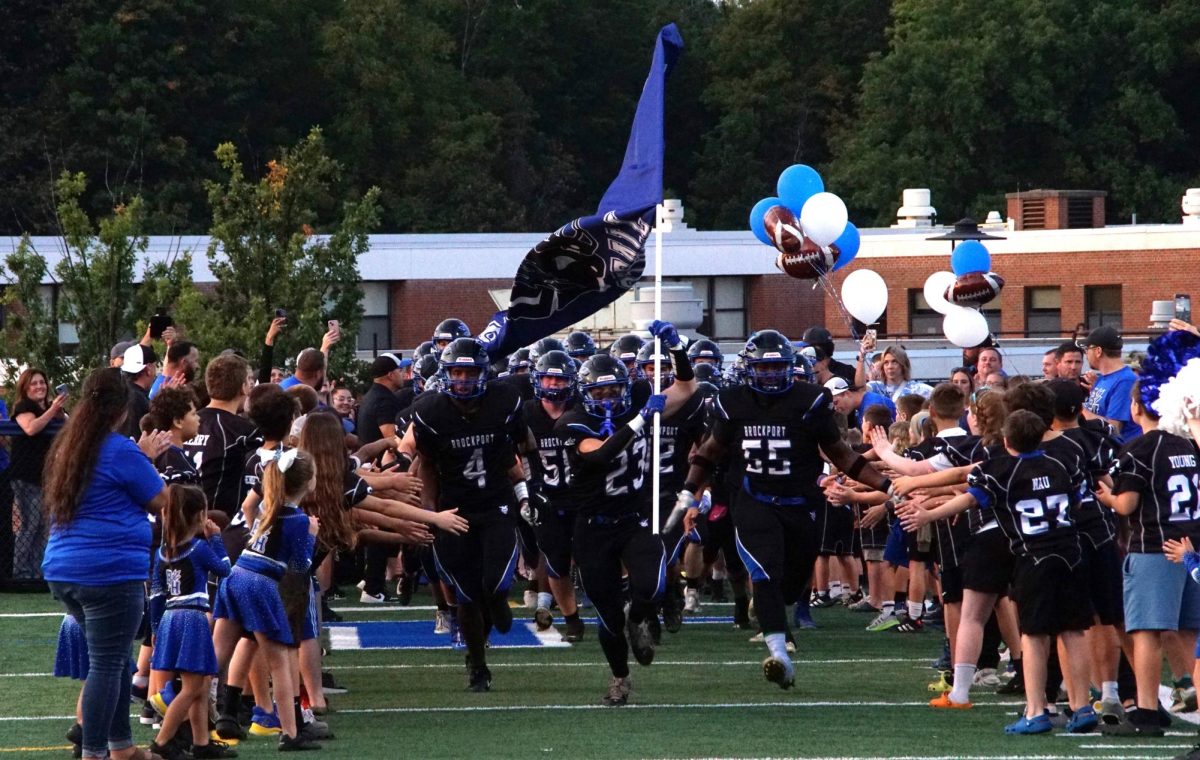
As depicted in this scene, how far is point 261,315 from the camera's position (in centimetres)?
2531

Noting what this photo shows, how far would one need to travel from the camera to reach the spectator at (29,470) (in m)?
16.5

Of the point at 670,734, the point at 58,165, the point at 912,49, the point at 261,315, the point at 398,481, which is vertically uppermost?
the point at 912,49

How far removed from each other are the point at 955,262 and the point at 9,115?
3813 cm

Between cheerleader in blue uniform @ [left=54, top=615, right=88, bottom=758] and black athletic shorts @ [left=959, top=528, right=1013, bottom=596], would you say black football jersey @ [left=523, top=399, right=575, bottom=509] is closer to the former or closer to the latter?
black athletic shorts @ [left=959, top=528, right=1013, bottom=596]

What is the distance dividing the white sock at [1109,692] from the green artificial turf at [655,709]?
327 millimetres

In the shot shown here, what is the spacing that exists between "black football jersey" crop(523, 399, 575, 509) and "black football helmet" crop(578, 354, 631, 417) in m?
1.44

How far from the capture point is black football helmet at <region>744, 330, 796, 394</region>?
11.6m

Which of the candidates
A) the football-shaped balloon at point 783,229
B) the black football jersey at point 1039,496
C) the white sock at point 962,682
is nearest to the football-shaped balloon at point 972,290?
the football-shaped balloon at point 783,229

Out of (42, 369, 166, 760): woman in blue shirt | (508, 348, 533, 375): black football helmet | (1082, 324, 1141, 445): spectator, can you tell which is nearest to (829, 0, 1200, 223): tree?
(508, 348, 533, 375): black football helmet

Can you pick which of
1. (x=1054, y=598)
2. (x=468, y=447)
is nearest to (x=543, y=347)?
(x=468, y=447)

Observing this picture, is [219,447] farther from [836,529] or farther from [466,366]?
[836,529]

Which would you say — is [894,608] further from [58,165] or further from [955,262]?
[58,165]

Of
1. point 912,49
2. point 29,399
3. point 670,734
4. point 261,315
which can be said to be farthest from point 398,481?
point 912,49

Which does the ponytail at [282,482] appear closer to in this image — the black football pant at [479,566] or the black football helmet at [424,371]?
the black football pant at [479,566]
